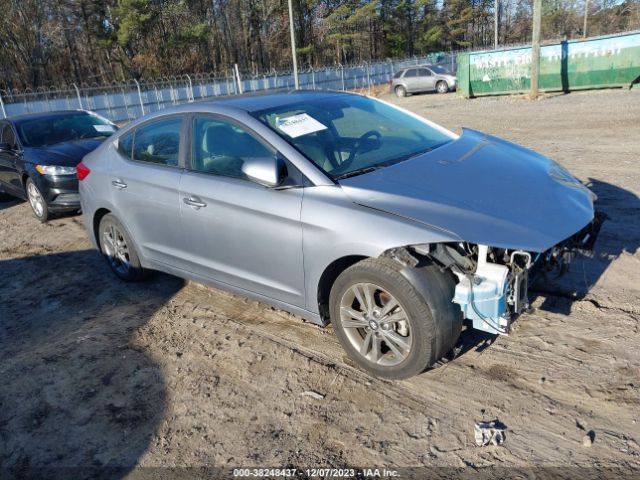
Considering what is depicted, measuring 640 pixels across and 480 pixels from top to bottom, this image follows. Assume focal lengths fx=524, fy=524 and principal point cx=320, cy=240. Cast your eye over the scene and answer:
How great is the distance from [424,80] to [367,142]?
2591 centimetres

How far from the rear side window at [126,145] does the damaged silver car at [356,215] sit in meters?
0.06

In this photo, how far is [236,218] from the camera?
3650 millimetres

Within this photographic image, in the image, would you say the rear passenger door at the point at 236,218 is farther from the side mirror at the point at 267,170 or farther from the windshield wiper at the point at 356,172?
the windshield wiper at the point at 356,172

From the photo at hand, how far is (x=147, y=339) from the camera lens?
13.2 feet

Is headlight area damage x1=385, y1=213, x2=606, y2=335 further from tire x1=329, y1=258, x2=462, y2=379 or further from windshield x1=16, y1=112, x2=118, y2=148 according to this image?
windshield x1=16, y1=112, x2=118, y2=148

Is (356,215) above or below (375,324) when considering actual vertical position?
above

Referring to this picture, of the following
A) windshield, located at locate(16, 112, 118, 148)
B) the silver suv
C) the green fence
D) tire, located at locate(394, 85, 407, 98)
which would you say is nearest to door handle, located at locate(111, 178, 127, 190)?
windshield, located at locate(16, 112, 118, 148)

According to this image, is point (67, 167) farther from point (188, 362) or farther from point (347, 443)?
point (347, 443)

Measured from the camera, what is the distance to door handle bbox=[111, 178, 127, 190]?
15.2 feet

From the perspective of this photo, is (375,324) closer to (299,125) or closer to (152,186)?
(299,125)

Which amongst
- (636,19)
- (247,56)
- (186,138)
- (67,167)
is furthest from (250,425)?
(636,19)

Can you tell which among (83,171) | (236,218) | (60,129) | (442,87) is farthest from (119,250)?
(442,87)

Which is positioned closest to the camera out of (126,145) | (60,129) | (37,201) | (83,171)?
(126,145)

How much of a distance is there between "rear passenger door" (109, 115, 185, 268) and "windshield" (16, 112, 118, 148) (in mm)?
3948
